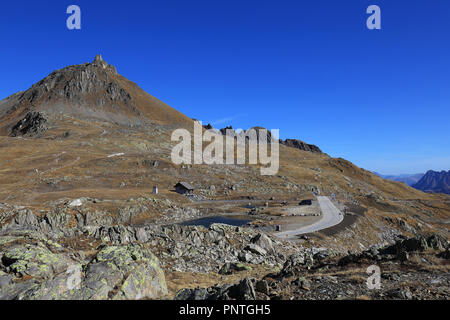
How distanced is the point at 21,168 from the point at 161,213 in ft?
199

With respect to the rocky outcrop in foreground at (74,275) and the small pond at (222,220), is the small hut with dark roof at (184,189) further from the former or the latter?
the rocky outcrop in foreground at (74,275)

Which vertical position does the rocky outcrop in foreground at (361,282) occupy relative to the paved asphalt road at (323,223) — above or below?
above

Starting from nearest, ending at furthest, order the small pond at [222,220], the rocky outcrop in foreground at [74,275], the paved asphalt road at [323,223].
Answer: the rocky outcrop in foreground at [74,275]
the paved asphalt road at [323,223]
the small pond at [222,220]

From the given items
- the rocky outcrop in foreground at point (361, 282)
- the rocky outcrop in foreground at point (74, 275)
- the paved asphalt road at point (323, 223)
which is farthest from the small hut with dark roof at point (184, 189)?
the rocky outcrop in foreground at point (74, 275)

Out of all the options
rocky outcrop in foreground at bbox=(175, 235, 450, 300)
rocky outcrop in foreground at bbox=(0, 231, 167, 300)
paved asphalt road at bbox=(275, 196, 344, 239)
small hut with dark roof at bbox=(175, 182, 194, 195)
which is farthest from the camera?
small hut with dark roof at bbox=(175, 182, 194, 195)

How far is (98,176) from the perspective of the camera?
296ft

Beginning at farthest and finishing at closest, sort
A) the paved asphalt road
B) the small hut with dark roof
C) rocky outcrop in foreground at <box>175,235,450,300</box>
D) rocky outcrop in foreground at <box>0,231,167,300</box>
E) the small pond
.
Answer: the small hut with dark roof < the small pond < the paved asphalt road < rocky outcrop in foreground at <box>175,235,450,300</box> < rocky outcrop in foreground at <box>0,231,167,300</box>

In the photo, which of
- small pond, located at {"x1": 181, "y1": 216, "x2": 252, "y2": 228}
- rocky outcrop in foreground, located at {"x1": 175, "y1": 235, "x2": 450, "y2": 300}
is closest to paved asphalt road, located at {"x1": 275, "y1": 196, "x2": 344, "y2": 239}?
small pond, located at {"x1": 181, "y1": 216, "x2": 252, "y2": 228}

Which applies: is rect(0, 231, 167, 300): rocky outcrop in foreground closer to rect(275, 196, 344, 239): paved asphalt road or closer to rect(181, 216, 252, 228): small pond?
rect(275, 196, 344, 239): paved asphalt road

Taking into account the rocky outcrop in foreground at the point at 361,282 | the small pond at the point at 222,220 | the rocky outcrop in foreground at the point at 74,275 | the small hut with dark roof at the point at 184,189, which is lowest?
the small pond at the point at 222,220
